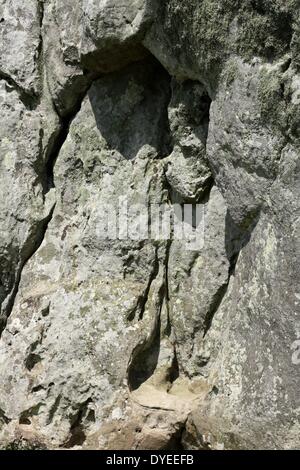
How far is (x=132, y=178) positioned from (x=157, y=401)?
1.44 metres

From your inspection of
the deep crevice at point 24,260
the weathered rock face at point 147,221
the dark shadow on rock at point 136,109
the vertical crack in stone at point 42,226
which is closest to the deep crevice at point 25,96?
the weathered rock face at point 147,221

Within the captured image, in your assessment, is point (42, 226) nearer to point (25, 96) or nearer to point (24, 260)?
point (24, 260)

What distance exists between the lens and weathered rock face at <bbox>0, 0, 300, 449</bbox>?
380 centimetres

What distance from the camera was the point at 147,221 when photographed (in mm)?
4750

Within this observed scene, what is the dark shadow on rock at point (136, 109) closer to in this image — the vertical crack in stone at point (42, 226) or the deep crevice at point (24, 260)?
the vertical crack in stone at point (42, 226)

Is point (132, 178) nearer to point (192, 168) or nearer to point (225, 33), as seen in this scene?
point (192, 168)

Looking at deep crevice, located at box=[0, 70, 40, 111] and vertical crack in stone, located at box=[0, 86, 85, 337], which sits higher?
deep crevice, located at box=[0, 70, 40, 111]

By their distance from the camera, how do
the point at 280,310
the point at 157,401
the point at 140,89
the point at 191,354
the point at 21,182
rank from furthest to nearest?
1. the point at 21,182
2. the point at 140,89
3. the point at 191,354
4. the point at 157,401
5. the point at 280,310

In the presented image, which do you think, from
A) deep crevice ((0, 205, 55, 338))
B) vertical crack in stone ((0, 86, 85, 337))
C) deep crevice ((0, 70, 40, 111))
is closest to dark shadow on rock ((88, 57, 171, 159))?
vertical crack in stone ((0, 86, 85, 337))

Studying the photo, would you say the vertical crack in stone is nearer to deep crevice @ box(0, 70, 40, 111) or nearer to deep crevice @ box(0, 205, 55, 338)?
deep crevice @ box(0, 205, 55, 338)

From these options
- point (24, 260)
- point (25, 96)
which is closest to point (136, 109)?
point (25, 96)

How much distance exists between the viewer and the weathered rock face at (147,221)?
3.80 metres
